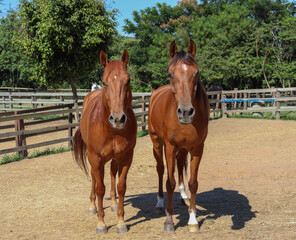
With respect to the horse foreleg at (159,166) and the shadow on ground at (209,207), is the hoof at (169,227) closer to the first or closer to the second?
the shadow on ground at (209,207)

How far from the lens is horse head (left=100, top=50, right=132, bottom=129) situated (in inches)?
134

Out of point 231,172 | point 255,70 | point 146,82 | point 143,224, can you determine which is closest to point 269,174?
point 231,172

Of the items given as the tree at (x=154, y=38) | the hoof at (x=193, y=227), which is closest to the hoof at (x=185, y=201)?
the hoof at (x=193, y=227)

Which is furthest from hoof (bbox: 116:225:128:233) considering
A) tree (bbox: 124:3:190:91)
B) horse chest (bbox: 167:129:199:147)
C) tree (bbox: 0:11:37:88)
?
tree (bbox: 0:11:37:88)

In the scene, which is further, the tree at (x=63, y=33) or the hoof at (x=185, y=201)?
the tree at (x=63, y=33)

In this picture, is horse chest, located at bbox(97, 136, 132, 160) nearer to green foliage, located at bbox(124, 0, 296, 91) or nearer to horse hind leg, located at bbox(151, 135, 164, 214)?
horse hind leg, located at bbox(151, 135, 164, 214)

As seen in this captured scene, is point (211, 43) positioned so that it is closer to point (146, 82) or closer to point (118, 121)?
point (146, 82)

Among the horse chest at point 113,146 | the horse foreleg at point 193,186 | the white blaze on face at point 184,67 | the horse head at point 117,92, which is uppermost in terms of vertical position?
the white blaze on face at point 184,67

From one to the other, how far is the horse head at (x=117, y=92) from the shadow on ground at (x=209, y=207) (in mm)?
1549

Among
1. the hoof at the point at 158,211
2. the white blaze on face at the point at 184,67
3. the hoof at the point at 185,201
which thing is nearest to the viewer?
the white blaze on face at the point at 184,67

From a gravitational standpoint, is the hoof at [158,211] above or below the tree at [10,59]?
below

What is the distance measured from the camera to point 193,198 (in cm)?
411

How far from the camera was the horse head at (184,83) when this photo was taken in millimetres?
3299

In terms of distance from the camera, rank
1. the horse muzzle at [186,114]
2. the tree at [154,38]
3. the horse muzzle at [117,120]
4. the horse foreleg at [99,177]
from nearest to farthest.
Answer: the horse muzzle at [186,114], the horse muzzle at [117,120], the horse foreleg at [99,177], the tree at [154,38]
